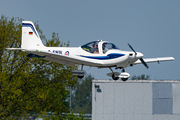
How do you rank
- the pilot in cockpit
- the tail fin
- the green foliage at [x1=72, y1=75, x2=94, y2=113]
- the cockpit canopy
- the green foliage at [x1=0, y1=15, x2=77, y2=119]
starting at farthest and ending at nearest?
1. the green foliage at [x1=72, y1=75, x2=94, y2=113]
2. the green foliage at [x1=0, y1=15, x2=77, y2=119]
3. the tail fin
4. the pilot in cockpit
5. the cockpit canopy

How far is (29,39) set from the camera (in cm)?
2567

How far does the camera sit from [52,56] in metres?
20.0

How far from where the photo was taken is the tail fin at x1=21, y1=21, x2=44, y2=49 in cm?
2552

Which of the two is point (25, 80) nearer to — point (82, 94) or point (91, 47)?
point (91, 47)

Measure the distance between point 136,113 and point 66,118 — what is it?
34.9 ft

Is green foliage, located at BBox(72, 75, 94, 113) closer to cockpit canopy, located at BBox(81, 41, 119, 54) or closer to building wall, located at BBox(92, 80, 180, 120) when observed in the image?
building wall, located at BBox(92, 80, 180, 120)


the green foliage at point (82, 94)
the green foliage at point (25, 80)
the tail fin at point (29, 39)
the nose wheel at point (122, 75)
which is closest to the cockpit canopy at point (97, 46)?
the nose wheel at point (122, 75)

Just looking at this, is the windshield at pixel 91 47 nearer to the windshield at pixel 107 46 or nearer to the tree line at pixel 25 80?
the windshield at pixel 107 46

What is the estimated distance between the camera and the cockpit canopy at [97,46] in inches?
811

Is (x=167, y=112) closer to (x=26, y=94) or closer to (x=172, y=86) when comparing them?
(x=172, y=86)

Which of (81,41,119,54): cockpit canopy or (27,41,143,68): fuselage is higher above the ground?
(81,41,119,54): cockpit canopy

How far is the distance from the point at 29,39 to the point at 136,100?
20.0m

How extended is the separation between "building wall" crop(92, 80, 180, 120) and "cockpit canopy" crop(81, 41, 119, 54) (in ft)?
67.6

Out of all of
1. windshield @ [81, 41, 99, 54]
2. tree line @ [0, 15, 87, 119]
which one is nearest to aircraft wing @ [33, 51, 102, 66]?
windshield @ [81, 41, 99, 54]
